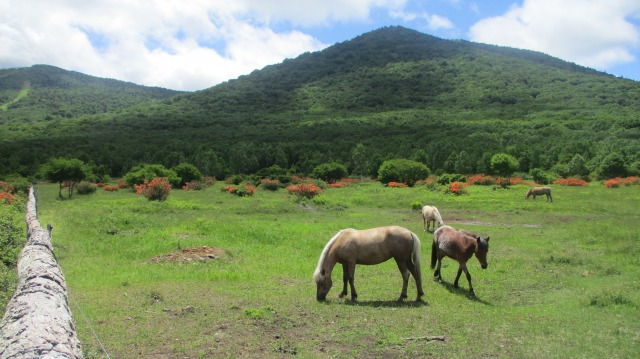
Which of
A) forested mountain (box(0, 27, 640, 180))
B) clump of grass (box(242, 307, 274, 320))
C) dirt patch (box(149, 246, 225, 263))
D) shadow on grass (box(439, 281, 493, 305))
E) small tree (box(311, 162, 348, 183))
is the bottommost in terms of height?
dirt patch (box(149, 246, 225, 263))

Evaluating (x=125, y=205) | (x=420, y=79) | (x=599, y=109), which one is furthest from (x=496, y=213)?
(x=420, y=79)

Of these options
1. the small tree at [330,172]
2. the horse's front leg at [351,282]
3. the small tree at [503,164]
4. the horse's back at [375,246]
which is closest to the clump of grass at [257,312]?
the horse's front leg at [351,282]

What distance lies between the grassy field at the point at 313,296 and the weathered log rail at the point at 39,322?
6.47 feet

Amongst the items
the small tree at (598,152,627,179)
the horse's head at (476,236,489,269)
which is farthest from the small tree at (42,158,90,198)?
the small tree at (598,152,627,179)

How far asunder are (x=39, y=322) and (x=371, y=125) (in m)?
128

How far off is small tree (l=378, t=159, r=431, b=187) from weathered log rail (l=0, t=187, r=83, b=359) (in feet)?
176

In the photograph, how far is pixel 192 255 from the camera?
16125 mm

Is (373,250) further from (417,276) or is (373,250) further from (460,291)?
(460,291)

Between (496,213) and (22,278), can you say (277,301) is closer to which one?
(22,278)

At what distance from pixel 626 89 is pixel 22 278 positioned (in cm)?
18064

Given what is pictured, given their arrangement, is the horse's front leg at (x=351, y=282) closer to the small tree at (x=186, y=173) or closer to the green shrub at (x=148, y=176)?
the green shrub at (x=148, y=176)

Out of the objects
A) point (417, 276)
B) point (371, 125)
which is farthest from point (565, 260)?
point (371, 125)

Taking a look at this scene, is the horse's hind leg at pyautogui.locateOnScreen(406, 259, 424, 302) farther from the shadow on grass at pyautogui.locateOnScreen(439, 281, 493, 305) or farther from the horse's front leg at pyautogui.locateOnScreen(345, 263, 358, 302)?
the horse's front leg at pyautogui.locateOnScreen(345, 263, 358, 302)

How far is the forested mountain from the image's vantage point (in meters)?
78.2
